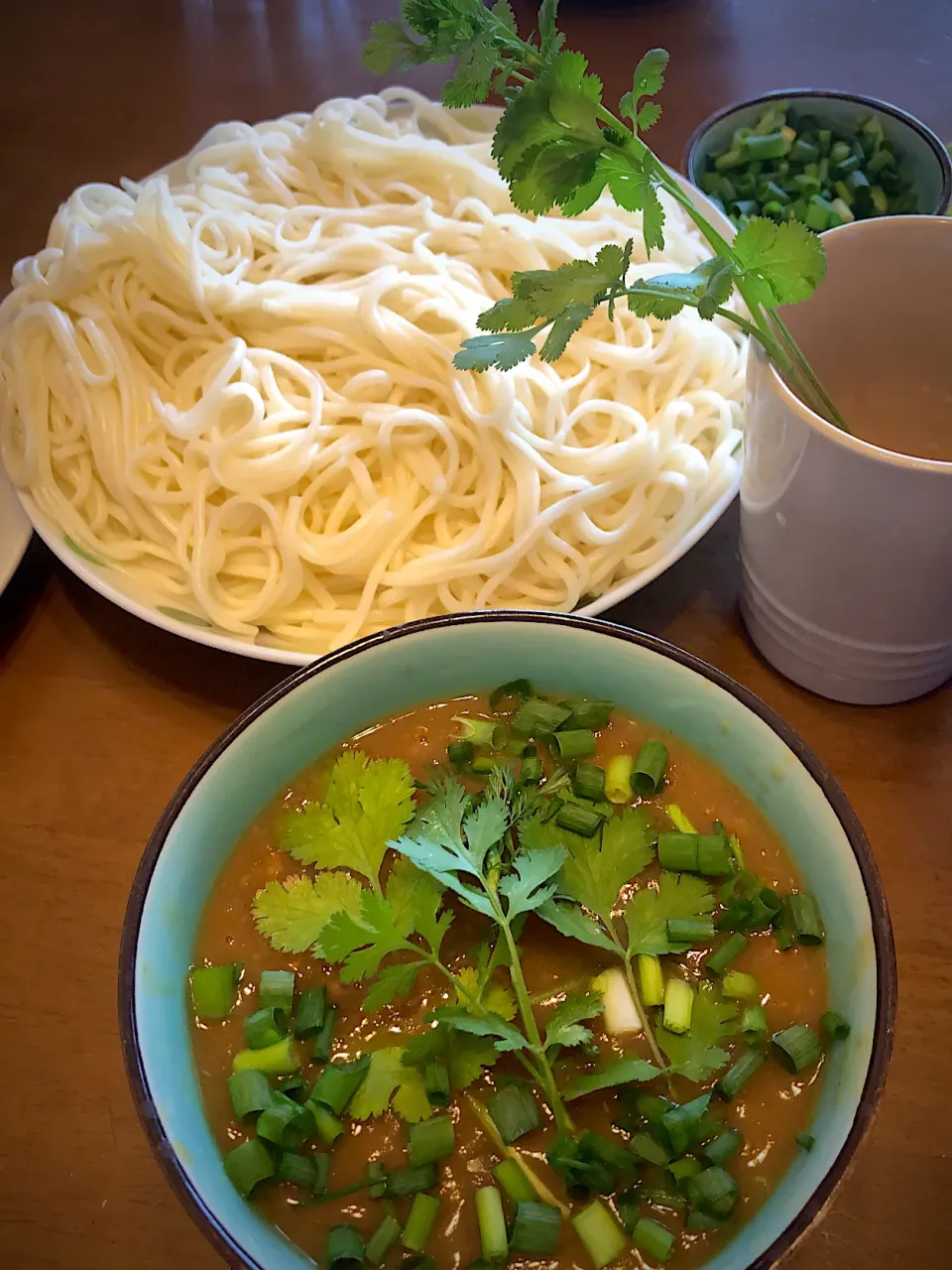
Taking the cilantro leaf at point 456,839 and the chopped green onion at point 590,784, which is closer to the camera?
the cilantro leaf at point 456,839

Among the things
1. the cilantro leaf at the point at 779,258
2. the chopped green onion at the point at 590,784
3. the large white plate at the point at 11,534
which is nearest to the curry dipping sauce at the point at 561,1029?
the chopped green onion at the point at 590,784

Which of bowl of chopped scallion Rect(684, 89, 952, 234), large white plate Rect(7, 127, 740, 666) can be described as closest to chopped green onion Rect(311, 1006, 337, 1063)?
large white plate Rect(7, 127, 740, 666)

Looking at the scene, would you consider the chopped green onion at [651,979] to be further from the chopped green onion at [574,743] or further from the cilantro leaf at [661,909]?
the chopped green onion at [574,743]

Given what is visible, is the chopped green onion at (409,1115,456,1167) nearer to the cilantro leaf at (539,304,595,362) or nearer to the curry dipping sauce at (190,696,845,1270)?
the curry dipping sauce at (190,696,845,1270)

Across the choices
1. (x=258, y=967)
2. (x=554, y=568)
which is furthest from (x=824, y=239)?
(x=258, y=967)

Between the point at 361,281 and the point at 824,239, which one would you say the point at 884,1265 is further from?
the point at 361,281

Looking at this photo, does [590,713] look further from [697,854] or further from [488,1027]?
[488,1027]

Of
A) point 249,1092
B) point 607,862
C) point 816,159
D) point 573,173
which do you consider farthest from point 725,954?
point 816,159
